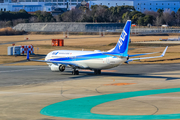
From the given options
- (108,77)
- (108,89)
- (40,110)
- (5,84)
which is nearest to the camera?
(40,110)

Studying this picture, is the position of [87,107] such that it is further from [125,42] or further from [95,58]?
[95,58]

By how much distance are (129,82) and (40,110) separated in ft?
65.9

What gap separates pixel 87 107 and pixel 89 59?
21061 millimetres

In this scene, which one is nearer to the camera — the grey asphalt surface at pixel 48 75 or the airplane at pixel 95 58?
the grey asphalt surface at pixel 48 75

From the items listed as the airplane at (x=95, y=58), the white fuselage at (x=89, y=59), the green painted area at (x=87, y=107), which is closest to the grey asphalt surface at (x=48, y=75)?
the airplane at (x=95, y=58)

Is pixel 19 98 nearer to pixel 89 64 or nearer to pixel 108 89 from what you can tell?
pixel 108 89

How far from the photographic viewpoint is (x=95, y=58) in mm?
51625

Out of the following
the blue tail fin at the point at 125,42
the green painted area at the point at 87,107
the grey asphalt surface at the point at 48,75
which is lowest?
the grey asphalt surface at the point at 48,75

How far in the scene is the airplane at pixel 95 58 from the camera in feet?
161

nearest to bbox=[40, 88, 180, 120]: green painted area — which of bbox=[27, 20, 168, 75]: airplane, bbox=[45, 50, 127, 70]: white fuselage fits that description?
bbox=[27, 20, 168, 75]: airplane

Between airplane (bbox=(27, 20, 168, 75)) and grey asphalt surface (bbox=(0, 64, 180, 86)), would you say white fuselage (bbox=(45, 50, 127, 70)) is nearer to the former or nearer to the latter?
airplane (bbox=(27, 20, 168, 75))

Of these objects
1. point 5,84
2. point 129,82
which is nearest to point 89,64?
point 129,82

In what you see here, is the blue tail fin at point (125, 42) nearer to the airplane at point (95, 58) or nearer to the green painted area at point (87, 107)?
the airplane at point (95, 58)

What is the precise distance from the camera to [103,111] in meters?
30.1
